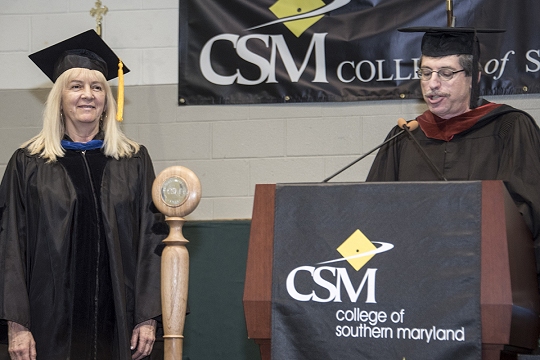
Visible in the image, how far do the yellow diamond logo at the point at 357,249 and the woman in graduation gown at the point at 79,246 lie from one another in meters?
1.23

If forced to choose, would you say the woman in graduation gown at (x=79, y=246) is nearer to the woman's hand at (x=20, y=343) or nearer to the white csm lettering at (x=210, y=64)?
the woman's hand at (x=20, y=343)

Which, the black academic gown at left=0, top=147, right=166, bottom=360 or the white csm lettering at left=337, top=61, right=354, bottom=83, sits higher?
the white csm lettering at left=337, top=61, right=354, bottom=83

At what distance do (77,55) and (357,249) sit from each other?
6.19 feet

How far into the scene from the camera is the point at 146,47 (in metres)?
4.65

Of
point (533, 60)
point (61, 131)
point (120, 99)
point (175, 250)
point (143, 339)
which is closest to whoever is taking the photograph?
point (175, 250)

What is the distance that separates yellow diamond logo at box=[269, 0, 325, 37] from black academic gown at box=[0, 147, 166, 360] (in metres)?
1.61

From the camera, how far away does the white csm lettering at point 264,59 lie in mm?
4441

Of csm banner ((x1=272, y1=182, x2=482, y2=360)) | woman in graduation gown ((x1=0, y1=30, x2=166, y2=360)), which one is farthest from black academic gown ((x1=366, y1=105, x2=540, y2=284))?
woman in graduation gown ((x1=0, y1=30, x2=166, y2=360))

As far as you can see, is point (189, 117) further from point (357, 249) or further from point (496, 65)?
point (357, 249)

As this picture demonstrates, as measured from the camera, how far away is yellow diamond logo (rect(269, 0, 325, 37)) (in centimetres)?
447

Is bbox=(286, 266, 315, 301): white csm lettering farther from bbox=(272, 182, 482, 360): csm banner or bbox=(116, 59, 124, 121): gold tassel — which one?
bbox=(116, 59, 124, 121): gold tassel

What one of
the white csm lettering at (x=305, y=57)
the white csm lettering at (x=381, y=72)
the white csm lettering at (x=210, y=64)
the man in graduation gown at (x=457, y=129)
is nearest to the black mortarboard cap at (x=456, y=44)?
the man in graduation gown at (x=457, y=129)

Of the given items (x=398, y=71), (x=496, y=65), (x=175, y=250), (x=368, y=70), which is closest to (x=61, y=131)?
(x=175, y=250)

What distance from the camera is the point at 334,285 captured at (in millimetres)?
2068
